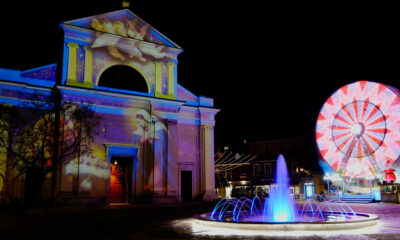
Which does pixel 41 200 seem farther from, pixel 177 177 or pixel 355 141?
pixel 355 141

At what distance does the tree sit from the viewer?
21688 mm

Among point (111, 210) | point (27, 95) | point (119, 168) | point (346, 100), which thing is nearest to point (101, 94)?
point (27, 95)

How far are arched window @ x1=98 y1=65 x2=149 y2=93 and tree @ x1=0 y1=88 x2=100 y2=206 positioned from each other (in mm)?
3111

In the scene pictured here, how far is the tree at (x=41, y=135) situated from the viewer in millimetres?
21688

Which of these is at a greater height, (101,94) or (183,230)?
(101,94)

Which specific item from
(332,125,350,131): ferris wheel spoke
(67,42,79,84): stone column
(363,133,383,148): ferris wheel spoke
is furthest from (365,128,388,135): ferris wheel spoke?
(67,42,79,84): stone column

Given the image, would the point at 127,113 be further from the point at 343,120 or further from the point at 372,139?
the point at 372,139

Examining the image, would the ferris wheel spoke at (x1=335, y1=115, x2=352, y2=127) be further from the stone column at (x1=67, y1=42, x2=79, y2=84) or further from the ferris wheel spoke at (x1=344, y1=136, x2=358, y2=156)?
the stone column at (x1=67, y1=42, x2=79, y2=84)

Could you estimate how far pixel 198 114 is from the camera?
31.3 meters

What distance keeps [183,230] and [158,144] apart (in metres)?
15.9

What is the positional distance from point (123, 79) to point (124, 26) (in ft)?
14.0

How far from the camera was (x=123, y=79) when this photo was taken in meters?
28.0

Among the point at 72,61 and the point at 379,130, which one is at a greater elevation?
the point at 72,61

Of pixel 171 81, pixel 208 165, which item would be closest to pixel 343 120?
pixel 208 165
